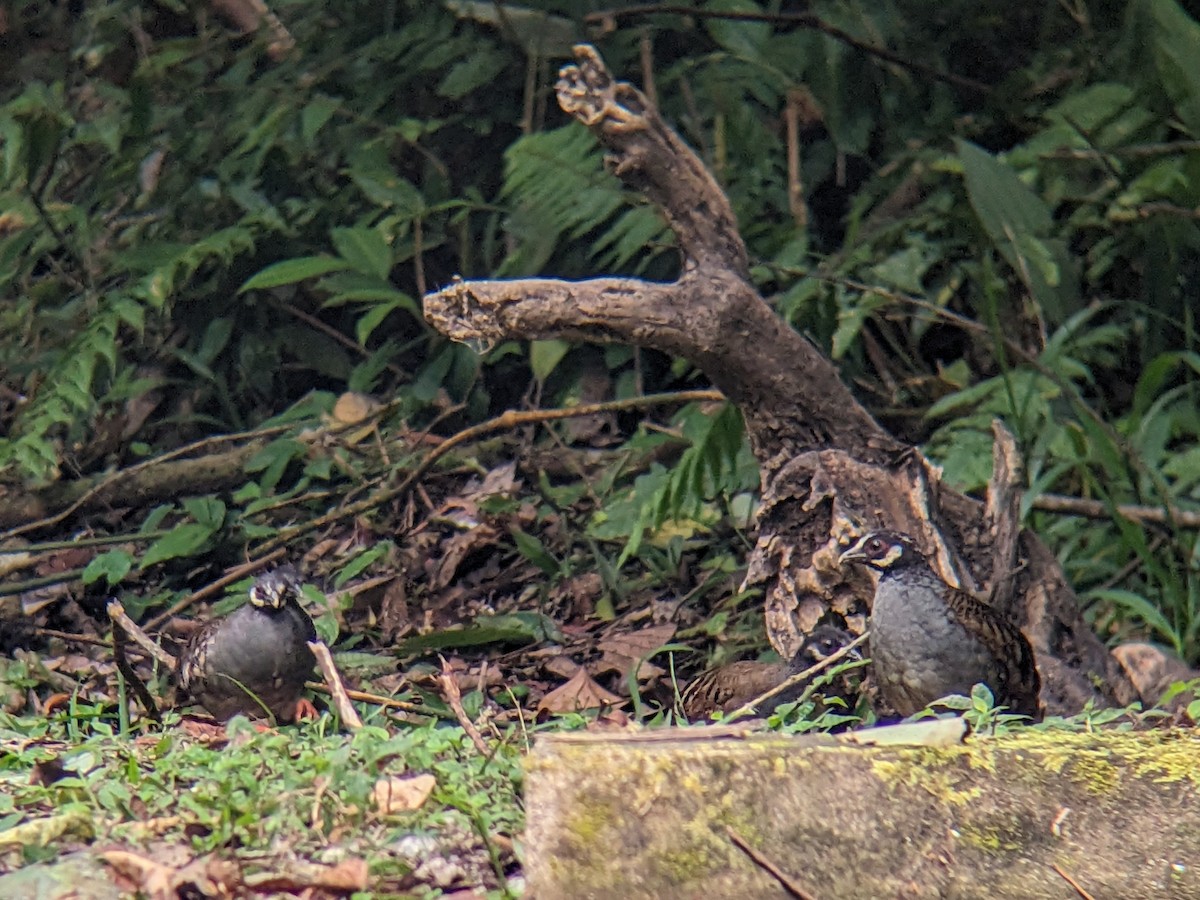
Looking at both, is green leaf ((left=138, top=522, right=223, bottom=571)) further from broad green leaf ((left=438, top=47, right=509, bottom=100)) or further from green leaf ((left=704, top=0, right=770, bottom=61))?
green leaf ((left=704, top=0, right=770, bottom=61))

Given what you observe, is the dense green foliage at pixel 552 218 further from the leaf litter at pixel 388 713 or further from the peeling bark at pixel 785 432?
the peeling bark at pixel 785 432

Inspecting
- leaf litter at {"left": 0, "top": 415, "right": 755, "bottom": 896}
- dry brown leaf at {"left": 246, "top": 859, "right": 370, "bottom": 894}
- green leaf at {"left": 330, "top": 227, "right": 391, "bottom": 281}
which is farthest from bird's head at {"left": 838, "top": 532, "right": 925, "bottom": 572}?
green leaf at {"left": 330, "top": 227, "right": 391, "bottom": 281}

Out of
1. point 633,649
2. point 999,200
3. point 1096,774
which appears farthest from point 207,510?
point 1096,774

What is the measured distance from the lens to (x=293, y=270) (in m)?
6.33

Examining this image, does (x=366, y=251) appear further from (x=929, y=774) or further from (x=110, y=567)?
(x=929, y=774)

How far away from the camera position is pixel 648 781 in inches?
95.6

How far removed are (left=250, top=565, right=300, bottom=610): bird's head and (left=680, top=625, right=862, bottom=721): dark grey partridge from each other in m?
1.30

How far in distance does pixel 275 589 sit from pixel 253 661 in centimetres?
33

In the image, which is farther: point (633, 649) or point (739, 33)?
point (739, 33)

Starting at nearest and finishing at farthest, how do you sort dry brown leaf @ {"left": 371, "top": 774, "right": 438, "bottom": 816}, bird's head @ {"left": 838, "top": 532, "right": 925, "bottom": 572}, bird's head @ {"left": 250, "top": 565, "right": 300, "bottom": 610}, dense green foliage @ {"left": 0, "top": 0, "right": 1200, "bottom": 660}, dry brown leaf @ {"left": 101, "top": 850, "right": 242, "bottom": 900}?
dry brown leaf @ {"left": 101, "top": 850, "right": 242, "bottom": 900} → dry brown leaf @ {"left": 371, "top": 774, "right": 438, "bottom": 816} → bird's head @ {"left": 838, "top": 532, "right": 925, "bottom": 572} → bird's head @ {"left": 250, "top": 565, "right": 300, "bottom": 610} → dense green foliage @ {"left": 0, "top": 0, "right": 1200, "bottom": 660}

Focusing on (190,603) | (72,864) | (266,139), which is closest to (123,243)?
(266,139)

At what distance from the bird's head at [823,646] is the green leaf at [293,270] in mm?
3069

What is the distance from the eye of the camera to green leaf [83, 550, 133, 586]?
222 inches

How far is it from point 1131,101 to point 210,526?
158 inches
